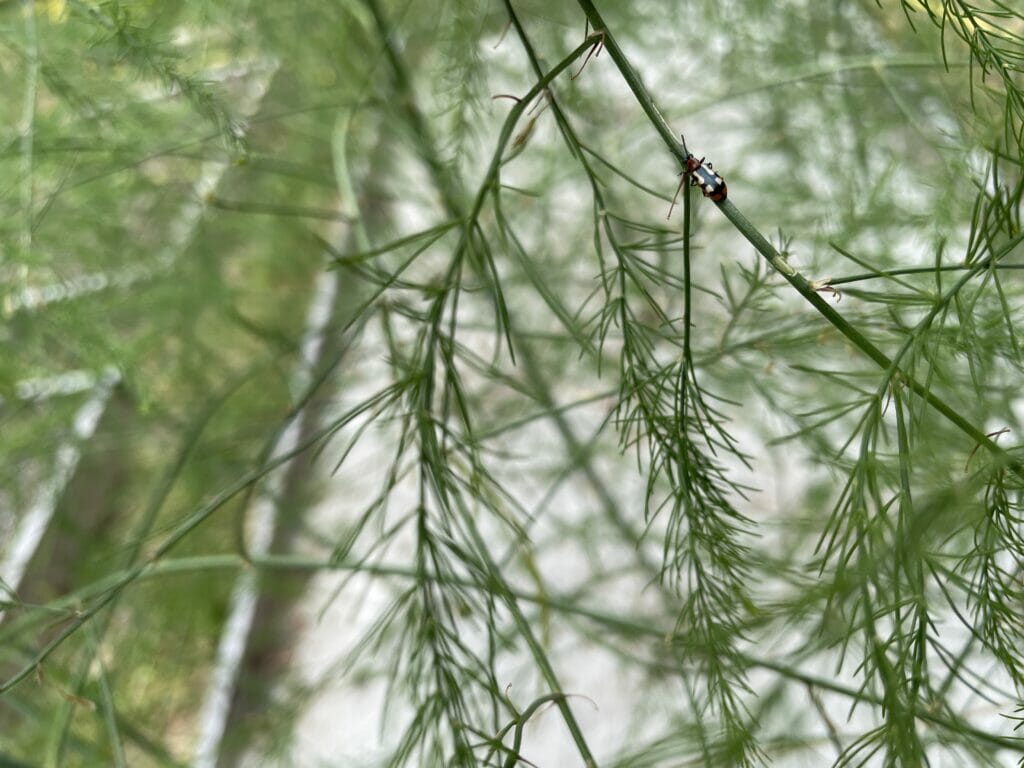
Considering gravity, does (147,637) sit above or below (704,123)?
below

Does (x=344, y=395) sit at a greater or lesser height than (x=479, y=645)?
greater

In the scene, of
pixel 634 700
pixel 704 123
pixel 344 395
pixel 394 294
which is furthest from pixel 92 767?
pixel 704 123

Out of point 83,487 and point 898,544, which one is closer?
point 898,544

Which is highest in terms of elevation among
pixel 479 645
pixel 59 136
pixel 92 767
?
pixel 59 136

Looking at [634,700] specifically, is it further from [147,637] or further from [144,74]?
[144,74]

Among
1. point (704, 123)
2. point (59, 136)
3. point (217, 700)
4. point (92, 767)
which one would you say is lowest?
point (92, 767)

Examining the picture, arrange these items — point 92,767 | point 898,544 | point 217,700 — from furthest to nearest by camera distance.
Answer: point 217,700 → point 92,767 → point 898,544

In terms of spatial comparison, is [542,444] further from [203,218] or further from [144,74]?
[144,74]

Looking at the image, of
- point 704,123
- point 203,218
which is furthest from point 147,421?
point 704,123

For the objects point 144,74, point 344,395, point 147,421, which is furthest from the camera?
point 344,395
